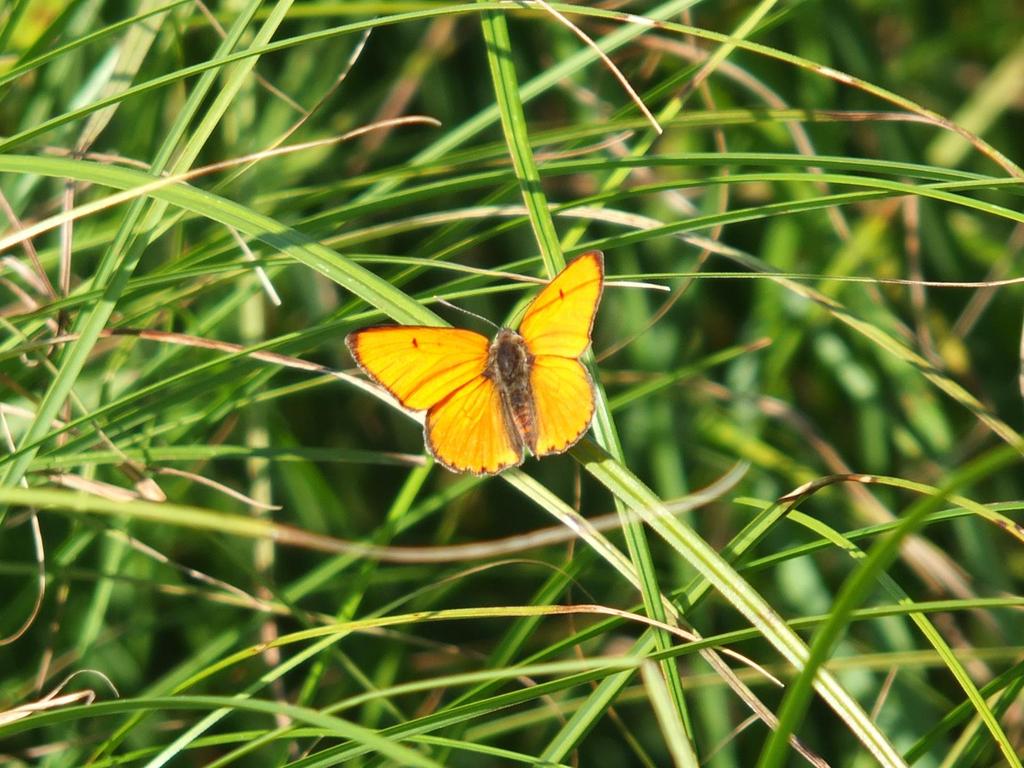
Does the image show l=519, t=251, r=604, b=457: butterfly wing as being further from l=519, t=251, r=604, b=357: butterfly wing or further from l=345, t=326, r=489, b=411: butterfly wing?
l=345, t=326, r=489, b=411: butterfly wing

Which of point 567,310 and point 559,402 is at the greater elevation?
point 567,310

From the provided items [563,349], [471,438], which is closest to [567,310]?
[563,349]

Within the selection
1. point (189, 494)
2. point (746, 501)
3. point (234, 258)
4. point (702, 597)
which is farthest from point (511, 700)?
point (189, 494)

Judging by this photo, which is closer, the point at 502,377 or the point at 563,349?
the point at 563,349

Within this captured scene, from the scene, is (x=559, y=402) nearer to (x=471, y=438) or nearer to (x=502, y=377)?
(x=471, y=438)

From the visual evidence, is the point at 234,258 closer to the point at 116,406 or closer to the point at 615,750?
the point at 116,406

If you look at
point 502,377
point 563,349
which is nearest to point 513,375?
point 502,377

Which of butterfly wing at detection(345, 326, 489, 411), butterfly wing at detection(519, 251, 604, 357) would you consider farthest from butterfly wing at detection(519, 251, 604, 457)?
butterfly wing at detection(345, 326, 489, 411)

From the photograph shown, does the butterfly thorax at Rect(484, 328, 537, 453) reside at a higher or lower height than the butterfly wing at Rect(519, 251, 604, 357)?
lower
